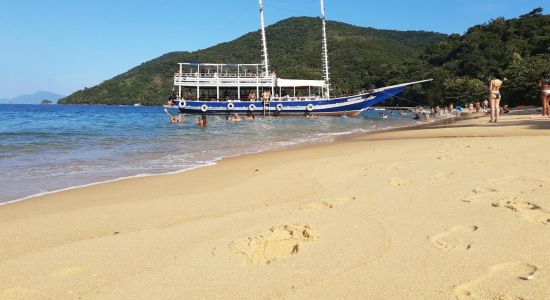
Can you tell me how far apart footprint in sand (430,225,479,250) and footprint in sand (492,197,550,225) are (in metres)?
0.52

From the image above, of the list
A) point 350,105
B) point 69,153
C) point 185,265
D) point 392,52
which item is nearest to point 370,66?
point 392,52

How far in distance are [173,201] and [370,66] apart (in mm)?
109853

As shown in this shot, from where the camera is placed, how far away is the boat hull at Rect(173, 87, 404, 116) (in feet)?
147

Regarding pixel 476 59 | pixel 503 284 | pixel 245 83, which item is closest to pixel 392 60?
pixel 476 59

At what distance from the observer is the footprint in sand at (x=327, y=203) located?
4445 mm

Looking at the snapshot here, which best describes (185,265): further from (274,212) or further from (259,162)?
(259,162)

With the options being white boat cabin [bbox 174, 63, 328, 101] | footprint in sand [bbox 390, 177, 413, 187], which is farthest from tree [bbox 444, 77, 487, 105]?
footprint in sand [bbox 390, 177, 413, 187]

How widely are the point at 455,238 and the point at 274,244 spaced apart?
4.55 feet

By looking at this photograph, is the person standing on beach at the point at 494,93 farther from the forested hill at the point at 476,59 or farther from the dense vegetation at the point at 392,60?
the forested hill at the point at 476,59

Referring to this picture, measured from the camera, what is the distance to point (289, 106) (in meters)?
45.2

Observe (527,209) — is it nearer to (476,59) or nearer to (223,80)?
(223,80)

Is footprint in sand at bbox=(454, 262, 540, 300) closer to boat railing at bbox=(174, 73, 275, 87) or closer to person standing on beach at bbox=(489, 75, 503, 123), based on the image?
person standing on beach at bbox=(489, 75, 503, 123)

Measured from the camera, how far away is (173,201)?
527 centimetres

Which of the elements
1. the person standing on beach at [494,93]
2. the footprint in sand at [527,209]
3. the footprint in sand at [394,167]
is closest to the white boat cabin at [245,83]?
the person standing on beach at [494,93]
